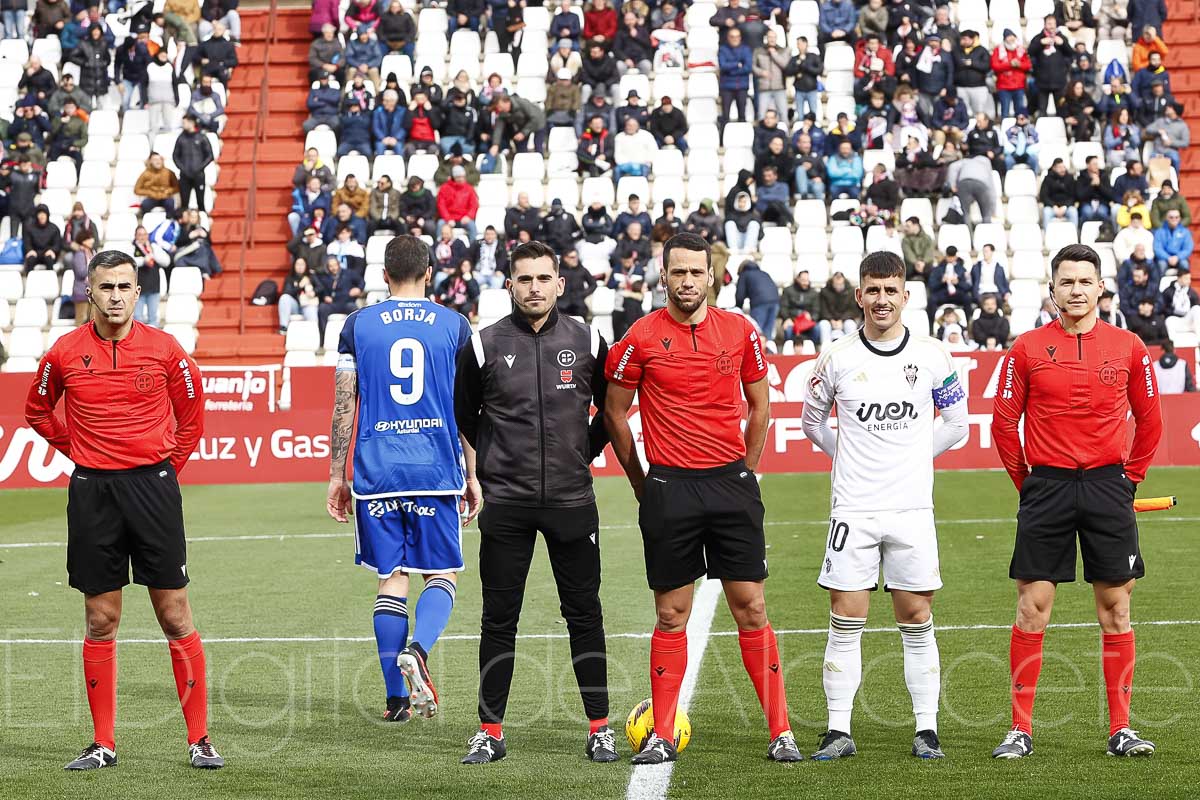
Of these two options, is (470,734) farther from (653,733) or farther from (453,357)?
(453,357)

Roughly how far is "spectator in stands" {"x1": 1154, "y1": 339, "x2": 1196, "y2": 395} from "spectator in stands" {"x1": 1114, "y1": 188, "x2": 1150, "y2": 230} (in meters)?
3.92

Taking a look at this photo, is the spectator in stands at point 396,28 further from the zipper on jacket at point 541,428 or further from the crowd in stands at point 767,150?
the zipper on jacket at point 541,428

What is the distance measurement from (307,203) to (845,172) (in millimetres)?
8740

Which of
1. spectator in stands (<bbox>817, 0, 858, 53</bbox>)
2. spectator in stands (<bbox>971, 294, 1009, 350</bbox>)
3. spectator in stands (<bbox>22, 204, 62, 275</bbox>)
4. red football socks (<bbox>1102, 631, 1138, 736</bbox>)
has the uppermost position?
spectator in stands (<bbox>817, 0, 858, 53</bbox>)

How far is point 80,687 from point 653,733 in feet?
10.9

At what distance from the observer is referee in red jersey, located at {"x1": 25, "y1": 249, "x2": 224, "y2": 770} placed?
21.9 feet

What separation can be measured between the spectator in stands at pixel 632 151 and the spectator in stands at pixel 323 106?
5.21 meters

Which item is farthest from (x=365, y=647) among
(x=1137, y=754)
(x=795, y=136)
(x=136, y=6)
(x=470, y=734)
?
(x=136, y=6)

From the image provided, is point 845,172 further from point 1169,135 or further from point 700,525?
point 700,525

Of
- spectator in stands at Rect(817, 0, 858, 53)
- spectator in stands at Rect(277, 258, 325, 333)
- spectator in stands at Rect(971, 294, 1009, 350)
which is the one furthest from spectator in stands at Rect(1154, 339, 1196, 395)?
spectator in stands at Rect(277, 258, 325, 333)

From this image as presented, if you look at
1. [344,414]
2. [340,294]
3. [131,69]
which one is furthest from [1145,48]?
[344,414]

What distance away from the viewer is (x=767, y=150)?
85.6 ft

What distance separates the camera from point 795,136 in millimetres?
26359

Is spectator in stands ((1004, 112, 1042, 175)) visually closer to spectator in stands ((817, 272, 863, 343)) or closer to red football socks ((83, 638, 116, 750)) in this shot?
spectator in stands ((817, 272, 863, 343))
